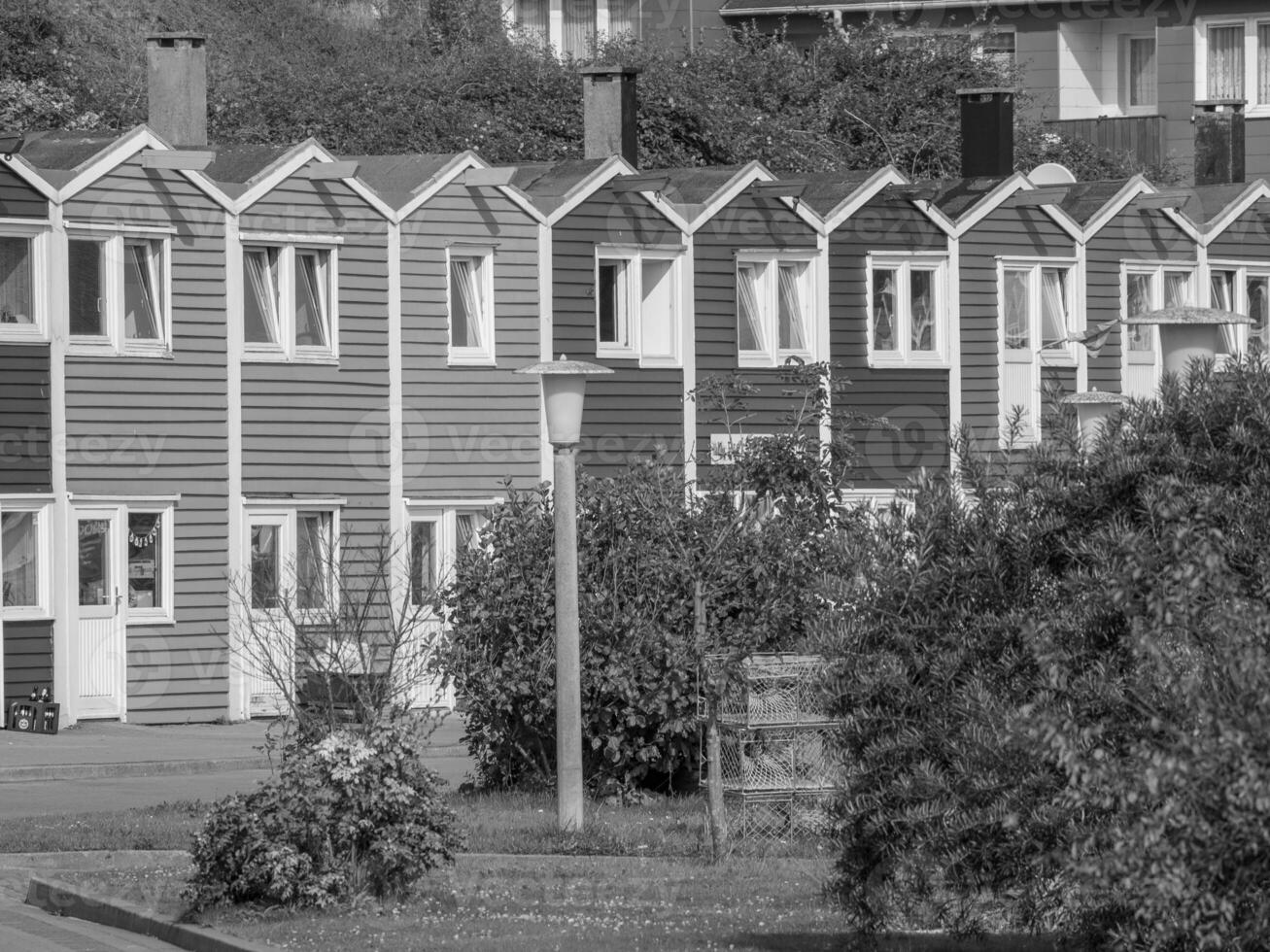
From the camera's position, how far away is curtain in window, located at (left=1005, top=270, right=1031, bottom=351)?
36.4 m

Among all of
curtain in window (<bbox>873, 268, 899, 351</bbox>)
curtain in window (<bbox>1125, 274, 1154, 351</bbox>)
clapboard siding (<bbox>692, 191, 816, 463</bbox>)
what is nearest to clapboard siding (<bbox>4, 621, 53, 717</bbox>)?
clapboard siding (<bbox>692, 191, 816, 463</bbox>)

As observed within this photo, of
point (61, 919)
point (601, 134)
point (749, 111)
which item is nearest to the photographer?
point (61, 919)

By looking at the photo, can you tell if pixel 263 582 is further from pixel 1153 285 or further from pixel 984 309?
pixel 1153 285

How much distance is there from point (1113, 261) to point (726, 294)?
24.7 feet

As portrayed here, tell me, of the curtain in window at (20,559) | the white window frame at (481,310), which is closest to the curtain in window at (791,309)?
the white window frame at (481,310)

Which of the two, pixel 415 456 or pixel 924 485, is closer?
pixel 924 485

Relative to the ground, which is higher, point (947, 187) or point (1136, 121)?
point (1136, 121)

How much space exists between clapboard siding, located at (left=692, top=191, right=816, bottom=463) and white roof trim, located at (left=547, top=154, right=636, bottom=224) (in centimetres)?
156

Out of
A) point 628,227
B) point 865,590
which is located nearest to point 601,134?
point 628,227

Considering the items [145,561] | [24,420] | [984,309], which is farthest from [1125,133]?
[24,420]

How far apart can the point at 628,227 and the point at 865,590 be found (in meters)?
22.1

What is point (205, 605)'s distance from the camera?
2905 centimetres

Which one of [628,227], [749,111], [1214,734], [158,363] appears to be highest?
[749,111]

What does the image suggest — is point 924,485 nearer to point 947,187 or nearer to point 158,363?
point 158,363
